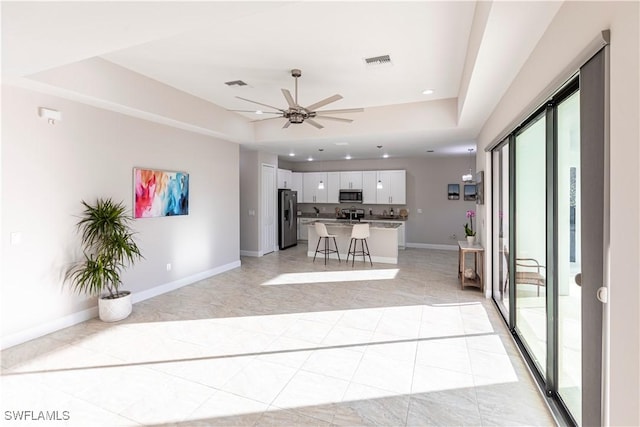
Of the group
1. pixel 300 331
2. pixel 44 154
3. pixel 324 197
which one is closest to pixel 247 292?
pixel 300 331

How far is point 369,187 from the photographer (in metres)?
9.71

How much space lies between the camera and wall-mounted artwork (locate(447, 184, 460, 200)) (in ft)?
29.8

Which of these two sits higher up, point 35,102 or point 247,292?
point 35,102

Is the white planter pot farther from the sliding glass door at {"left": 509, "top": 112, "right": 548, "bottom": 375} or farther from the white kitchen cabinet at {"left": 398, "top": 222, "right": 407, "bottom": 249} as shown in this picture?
the white kitchen cabinet at {"left": 398, "top": 222, "right": 407, "bottom": 249}

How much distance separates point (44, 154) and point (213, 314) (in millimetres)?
2696

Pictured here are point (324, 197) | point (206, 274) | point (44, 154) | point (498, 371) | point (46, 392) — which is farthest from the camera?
point (324, 197)

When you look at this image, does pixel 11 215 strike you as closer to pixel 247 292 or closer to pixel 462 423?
pixel 247 292

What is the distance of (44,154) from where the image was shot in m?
3.58

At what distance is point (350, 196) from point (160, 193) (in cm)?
593

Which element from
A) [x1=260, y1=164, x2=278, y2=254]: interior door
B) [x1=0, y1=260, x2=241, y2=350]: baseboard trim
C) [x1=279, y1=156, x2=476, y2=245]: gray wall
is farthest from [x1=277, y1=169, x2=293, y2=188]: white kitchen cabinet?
[x1=0, y1=260, x2=241, y2=350]: baseboard trim

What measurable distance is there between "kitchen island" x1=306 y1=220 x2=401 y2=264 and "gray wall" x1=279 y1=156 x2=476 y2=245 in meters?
1.78

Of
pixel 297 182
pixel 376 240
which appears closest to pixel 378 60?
pixel 376 240

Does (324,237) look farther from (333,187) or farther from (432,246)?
(432,246)

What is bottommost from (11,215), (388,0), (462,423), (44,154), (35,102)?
(462,423)
